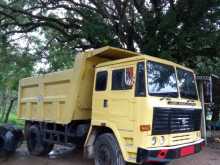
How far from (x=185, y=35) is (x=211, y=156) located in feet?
12.3

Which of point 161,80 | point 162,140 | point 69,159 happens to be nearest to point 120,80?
point 161,80

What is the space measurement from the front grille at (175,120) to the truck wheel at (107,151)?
1.00 meters

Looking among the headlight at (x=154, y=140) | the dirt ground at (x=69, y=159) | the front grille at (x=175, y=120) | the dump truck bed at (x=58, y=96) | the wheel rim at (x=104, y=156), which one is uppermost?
the dump truck bed at (x=58, y=96)

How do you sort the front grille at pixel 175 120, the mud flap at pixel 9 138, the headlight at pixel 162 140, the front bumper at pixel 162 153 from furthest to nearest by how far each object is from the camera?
1. the mud flap at pixel 9 138
2. the headlight at pixel 162 140
3. the front grille at pixel 175 120
4. the front bumper at pixel 162 153

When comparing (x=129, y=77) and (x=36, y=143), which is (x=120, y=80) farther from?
(x=36, y=143)

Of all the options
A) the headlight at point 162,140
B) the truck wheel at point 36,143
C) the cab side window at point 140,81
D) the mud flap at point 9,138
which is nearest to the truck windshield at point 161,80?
the cab side window at point 140,81

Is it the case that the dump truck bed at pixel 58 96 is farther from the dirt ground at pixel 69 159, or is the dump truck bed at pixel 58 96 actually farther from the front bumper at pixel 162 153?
the front bumper at pixel 162 153

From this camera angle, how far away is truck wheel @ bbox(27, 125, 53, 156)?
431 inches

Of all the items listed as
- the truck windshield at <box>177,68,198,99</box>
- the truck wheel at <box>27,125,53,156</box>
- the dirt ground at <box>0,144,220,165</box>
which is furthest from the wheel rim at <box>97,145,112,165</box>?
the truck wheel at <box>27,125,53,156</box>

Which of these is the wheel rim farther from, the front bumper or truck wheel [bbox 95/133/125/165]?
the front bumper

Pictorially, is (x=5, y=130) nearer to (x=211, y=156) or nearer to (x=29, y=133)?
(x=29, y=133)

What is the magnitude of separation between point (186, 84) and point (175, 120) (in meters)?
1.17

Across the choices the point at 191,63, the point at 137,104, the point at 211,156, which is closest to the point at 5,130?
the point at 137,104

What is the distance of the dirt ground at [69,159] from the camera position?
32.1ft
